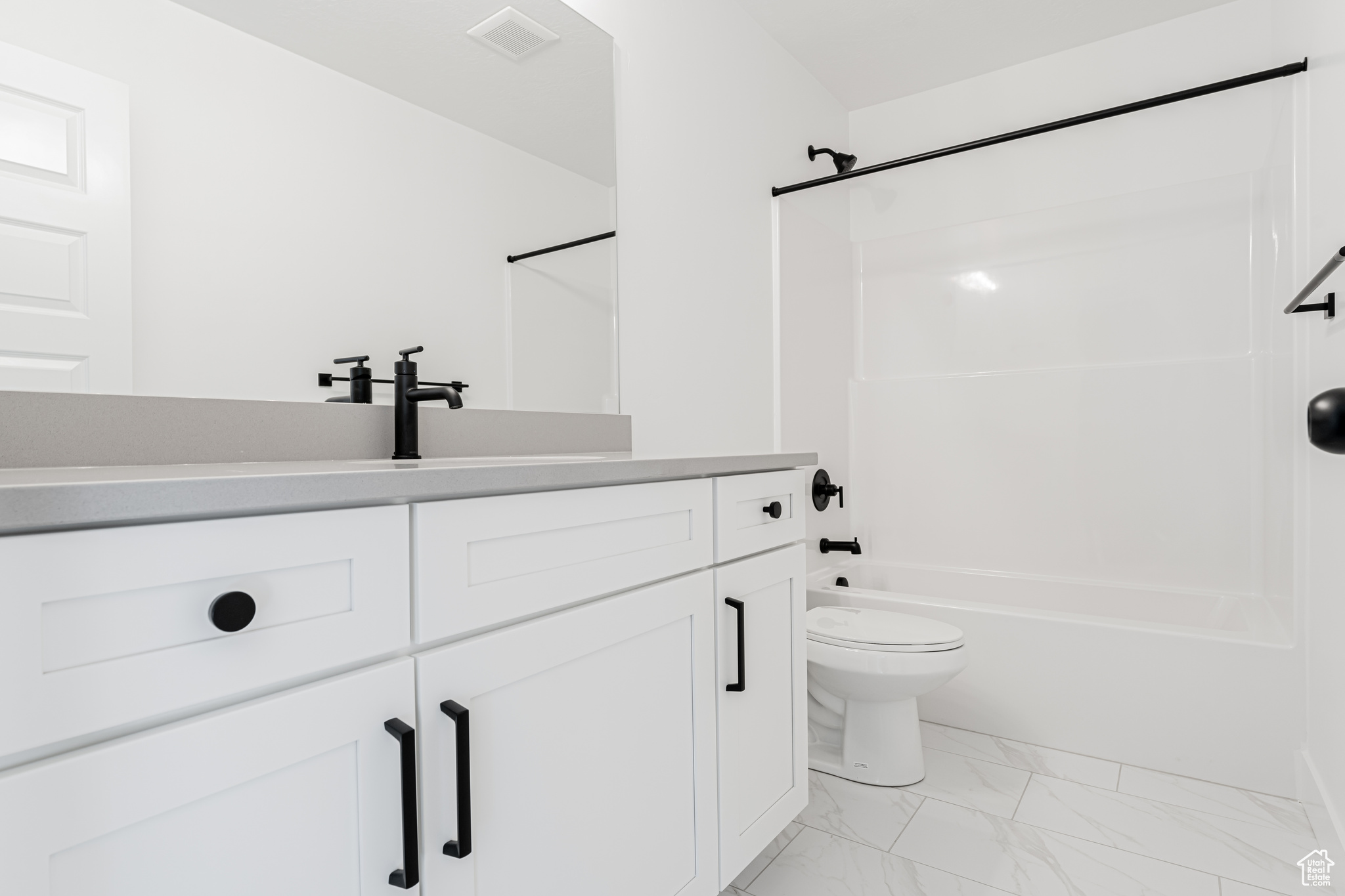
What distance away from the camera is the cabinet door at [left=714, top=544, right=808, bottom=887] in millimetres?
1221

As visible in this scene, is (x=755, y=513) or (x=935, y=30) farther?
(x=935, y=30)

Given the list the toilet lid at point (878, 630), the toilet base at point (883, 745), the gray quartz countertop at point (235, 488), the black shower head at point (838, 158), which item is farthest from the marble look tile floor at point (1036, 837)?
the black shower head at point (838, 158)

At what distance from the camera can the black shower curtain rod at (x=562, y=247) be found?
60.9 inches

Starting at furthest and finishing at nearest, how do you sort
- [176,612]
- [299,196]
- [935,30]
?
[935,30] → [299,196] → [176,612]

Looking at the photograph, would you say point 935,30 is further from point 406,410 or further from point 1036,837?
point 1036,837

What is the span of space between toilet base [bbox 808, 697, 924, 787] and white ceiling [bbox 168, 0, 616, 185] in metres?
1.64

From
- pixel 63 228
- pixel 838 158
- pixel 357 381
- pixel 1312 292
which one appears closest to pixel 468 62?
pixel 357 381

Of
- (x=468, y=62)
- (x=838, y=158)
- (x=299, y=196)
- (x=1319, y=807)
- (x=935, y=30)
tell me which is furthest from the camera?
(x=838, y=158)

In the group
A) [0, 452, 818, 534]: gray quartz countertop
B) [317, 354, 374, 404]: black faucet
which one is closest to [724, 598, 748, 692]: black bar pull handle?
[0, 452, 818, 534]: gray quartz countertop

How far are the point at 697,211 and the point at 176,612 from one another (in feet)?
6.13

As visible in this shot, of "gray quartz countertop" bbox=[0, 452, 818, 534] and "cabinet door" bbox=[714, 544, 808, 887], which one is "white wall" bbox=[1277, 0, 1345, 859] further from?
"gray quartz countertop" bbox=[0, 452, 818, 534]

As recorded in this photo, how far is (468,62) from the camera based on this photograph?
1.46 m

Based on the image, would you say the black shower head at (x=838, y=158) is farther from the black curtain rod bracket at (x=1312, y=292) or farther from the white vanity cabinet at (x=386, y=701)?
the white vanity cabinet at (x=386, y=701)

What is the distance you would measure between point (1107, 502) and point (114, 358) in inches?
113
